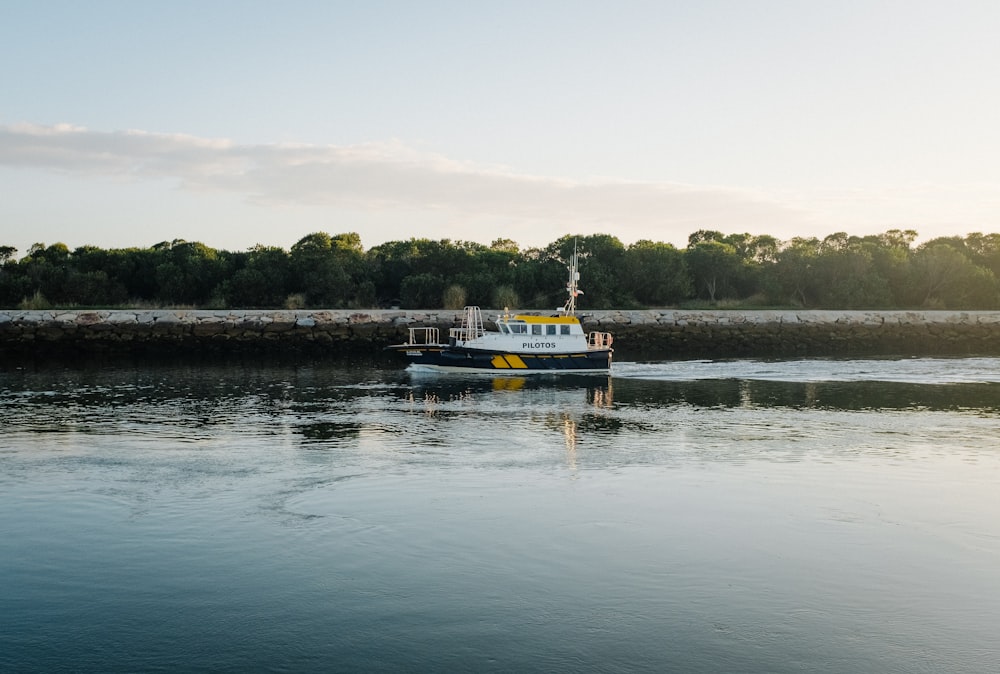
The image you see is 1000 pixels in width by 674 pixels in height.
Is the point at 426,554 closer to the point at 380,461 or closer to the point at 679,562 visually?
the point at 679,562

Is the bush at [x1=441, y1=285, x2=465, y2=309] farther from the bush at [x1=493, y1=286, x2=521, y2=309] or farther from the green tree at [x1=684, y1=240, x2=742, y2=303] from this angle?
the green tree at [x1=684, y1=240, x2=742, y2=303]

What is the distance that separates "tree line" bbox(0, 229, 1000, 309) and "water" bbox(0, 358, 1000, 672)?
47.7m

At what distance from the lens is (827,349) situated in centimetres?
5891

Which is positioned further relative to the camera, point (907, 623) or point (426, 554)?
point (426, 554)

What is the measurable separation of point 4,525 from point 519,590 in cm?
860

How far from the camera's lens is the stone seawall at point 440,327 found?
56.9m

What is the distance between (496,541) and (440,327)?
47.7 metres

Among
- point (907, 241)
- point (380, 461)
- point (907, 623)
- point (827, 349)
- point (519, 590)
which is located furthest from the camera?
point (907, 241)

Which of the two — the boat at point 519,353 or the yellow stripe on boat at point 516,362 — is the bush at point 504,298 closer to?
the boat at point 519,353

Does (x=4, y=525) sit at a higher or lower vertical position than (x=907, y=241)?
lower

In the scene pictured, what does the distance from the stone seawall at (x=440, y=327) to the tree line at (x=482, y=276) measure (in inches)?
389

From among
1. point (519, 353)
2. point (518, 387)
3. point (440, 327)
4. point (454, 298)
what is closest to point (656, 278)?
point (454, 298)

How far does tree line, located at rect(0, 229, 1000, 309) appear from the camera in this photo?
7531 centimetres

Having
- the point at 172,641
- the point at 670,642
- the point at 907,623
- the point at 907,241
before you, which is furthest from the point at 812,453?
the point at 907,241
